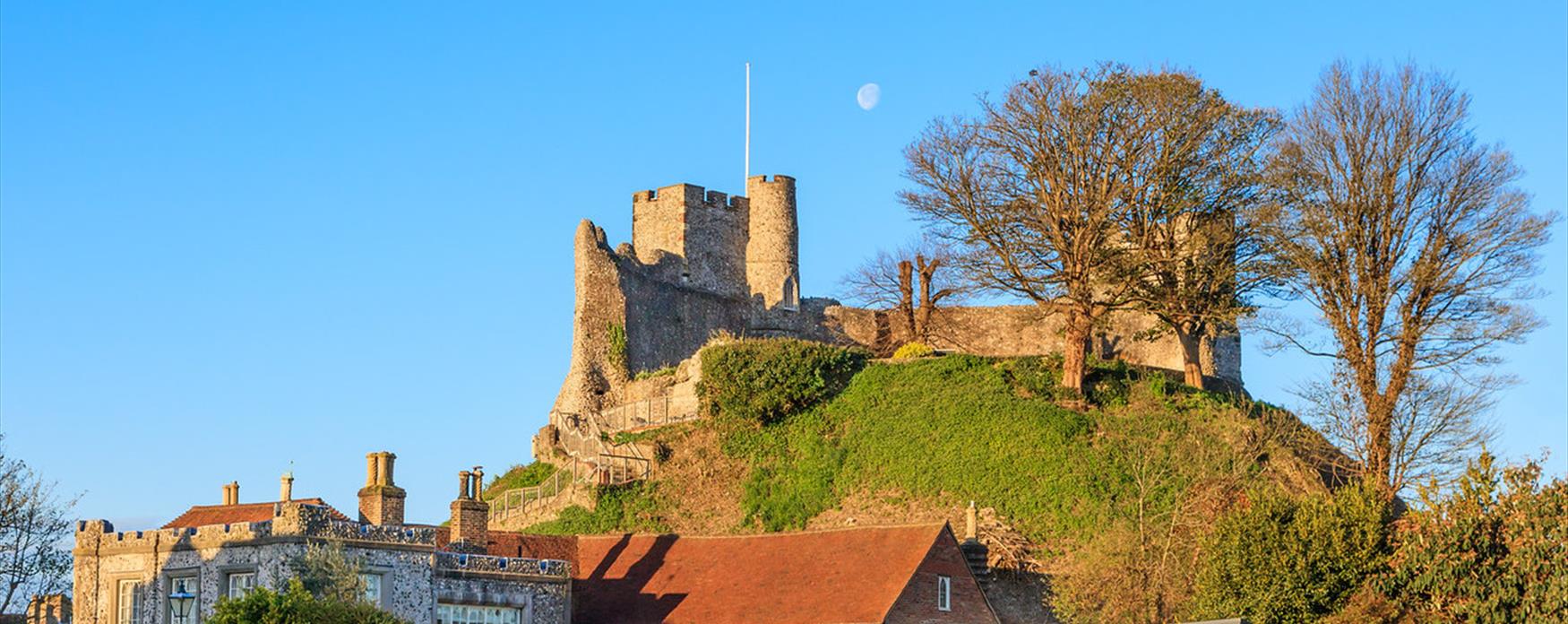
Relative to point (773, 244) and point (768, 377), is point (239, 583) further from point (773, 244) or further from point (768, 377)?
point (773, 244)

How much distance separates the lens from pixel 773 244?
78438mm

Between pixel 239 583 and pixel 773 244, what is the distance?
3499 cm

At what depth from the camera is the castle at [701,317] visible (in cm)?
6994

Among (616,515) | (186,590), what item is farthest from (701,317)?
(186,590)

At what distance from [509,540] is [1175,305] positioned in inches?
871

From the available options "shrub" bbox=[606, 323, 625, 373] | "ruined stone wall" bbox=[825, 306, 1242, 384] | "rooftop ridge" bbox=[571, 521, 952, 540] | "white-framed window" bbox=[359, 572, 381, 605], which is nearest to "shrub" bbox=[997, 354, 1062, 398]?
"ruined stone wall" bbox=[825, 306, 1242, 384]

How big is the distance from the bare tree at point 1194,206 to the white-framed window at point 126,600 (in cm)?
3016

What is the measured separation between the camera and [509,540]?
176ft

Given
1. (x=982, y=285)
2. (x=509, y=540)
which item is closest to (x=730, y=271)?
(x=982, y=285)

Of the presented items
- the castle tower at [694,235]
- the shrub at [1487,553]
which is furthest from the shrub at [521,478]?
the shrub at [1487,553]

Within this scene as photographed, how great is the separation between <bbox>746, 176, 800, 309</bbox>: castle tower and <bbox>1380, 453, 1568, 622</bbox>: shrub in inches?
1245

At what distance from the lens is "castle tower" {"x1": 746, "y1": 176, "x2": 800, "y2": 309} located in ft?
255

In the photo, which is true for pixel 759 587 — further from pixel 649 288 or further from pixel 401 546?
pixel 649 288

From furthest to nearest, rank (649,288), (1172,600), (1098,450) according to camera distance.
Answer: (649,288) < (1098,450) < (1172,600)
